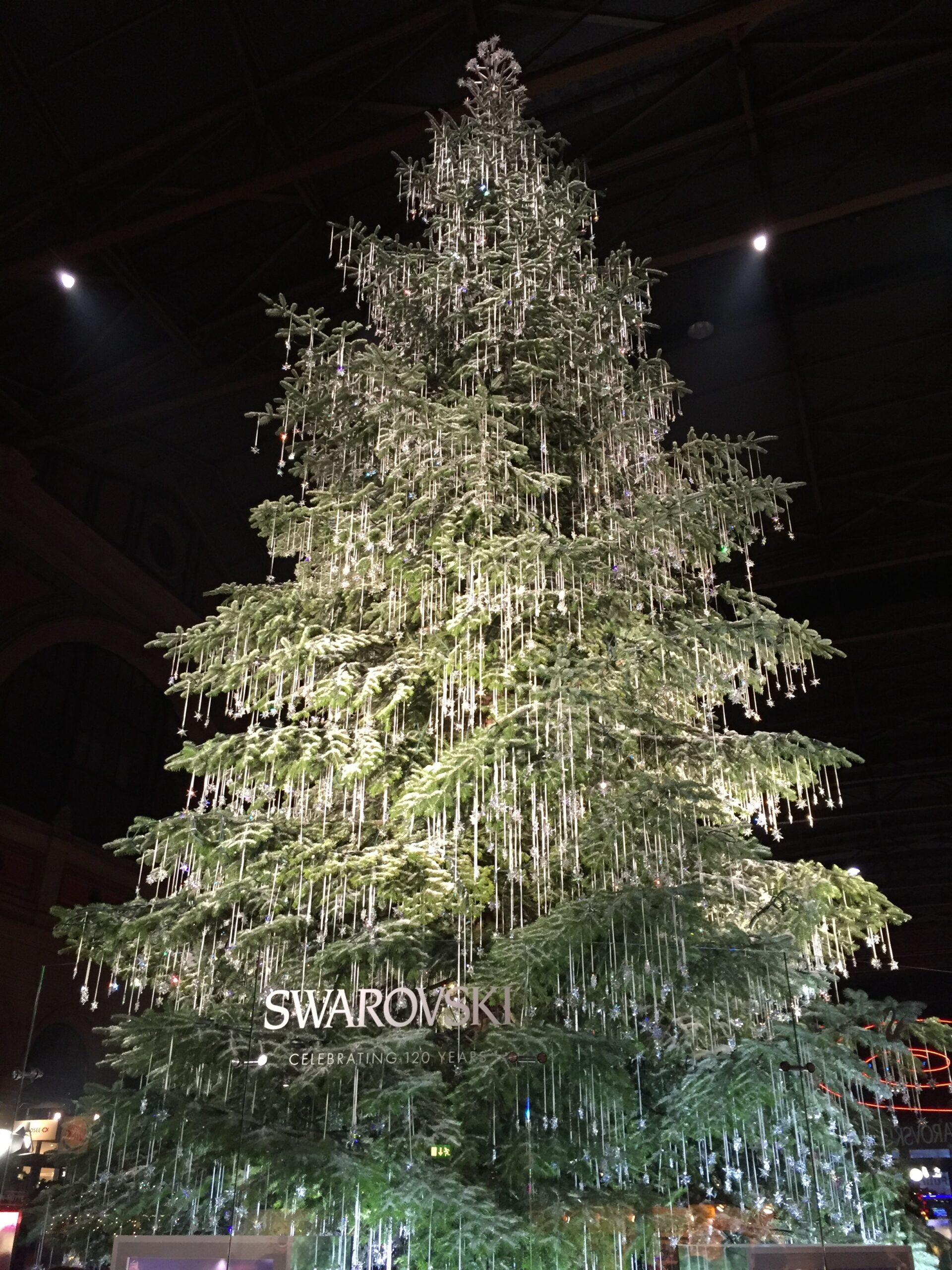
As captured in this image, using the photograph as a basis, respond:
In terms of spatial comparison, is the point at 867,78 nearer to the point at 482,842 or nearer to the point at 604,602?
the point at 604,602

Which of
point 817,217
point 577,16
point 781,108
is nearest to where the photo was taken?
point 577,16

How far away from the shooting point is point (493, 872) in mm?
5363

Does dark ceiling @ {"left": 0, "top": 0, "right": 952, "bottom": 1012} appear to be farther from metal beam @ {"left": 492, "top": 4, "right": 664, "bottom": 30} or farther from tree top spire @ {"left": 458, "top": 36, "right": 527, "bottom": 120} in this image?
tree top spire @ {"left": 458, "top": 36, "right": 527, "bottom": 120}

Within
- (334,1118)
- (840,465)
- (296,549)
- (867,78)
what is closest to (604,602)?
(296,549)

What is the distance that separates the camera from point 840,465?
43.5 ft

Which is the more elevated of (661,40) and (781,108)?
(781,108)

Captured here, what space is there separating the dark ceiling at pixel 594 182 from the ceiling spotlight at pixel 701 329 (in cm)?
8

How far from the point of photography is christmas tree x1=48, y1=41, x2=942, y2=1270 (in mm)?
4535

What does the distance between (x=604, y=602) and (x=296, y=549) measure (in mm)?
2135

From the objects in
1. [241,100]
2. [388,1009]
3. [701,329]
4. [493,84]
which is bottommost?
[388,1009]

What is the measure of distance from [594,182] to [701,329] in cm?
250

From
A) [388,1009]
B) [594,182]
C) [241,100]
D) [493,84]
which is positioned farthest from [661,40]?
[388,1009]

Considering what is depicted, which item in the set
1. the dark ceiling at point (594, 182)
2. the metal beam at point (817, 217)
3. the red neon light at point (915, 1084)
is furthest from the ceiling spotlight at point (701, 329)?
the red neon light at point (915, 1084)

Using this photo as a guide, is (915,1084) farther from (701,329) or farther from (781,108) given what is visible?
(701,329)
